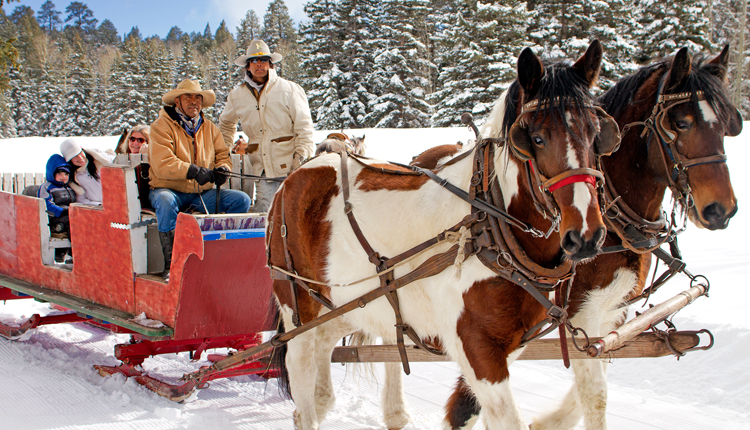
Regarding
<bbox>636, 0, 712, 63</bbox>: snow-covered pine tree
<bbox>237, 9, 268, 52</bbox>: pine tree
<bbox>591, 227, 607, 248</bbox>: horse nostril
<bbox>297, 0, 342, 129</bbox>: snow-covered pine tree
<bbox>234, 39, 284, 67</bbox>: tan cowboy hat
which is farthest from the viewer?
<bbox>237, 9, 268, 52</bbox>: pine tree

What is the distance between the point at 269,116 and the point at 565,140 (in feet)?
10.2

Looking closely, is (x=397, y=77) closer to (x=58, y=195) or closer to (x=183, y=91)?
(x=58, y=195)

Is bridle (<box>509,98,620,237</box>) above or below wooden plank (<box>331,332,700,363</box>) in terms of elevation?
above

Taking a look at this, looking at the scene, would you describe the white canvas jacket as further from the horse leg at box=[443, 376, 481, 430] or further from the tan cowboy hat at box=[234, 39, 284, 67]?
the horse leg at box=[443, 376, 481, 430]

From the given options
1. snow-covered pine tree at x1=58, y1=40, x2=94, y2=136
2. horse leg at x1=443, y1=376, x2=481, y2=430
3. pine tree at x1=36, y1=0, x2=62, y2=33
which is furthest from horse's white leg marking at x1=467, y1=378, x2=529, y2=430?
pine tree at x1=36, y1=0, x2=62, y2=33

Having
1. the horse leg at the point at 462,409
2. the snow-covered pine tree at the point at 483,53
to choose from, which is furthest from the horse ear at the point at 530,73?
the snow-covered pine tree at the point at 483,53

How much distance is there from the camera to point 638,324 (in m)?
2.62

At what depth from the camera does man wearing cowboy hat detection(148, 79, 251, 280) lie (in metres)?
3.93

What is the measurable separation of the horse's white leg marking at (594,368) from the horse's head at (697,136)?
516 millimetres

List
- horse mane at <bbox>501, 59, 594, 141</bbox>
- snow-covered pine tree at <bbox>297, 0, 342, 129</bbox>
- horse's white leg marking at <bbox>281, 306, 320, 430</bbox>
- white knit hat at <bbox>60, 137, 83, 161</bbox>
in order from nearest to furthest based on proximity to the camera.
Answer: horse mane at <bbox>501, 59, 594, 141</bbox>, horse's white leg marking at <bbox>281, 306, 320, 430</bbox>, white knit hat at <bbox>60, 137, 83, 161</bbox>, snow-covered pine tree at <bbox>297, 0, 342, 129</bbox>

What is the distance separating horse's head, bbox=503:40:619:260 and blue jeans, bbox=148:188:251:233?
9.20 feet

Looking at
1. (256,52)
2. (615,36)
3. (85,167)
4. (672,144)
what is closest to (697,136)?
(672,144)

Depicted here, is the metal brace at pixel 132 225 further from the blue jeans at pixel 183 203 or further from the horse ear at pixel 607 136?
the horse ear at pixel 607 136

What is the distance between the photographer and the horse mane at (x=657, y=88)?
2650 mm
